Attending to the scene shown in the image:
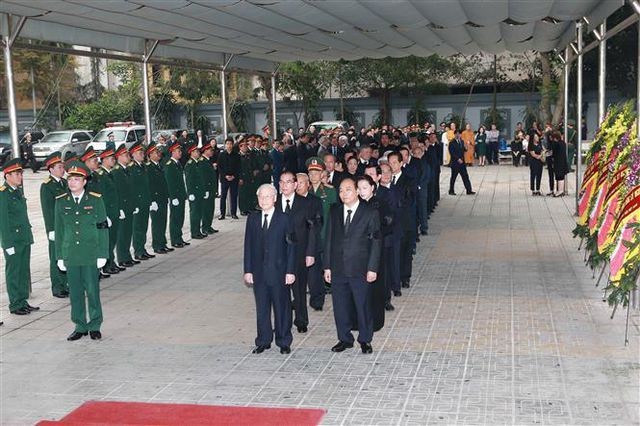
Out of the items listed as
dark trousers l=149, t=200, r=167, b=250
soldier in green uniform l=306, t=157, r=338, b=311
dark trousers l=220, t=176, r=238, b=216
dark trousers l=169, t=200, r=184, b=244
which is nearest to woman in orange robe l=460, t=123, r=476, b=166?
dark trousers l=220, t=176, r=238, b=216

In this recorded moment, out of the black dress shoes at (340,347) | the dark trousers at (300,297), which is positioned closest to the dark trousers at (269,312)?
the black dress shoes at (340,347)

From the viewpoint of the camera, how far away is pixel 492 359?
24.4ft

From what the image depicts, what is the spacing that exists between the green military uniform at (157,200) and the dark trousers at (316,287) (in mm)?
4501

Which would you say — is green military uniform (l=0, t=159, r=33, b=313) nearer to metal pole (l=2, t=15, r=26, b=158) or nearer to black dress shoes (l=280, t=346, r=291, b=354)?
metal pole (l=2, t=15, r=26, b=158)

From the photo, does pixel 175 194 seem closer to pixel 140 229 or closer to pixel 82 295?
pixel 140 229

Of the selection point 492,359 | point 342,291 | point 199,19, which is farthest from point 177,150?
point 492,359

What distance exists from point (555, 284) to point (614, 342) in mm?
2757

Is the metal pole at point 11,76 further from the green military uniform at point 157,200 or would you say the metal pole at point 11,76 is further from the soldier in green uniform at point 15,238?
the green military uniform at point 157,200

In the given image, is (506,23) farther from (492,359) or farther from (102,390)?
(102,390)

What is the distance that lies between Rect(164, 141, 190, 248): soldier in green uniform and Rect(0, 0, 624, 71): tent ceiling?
1943 mm

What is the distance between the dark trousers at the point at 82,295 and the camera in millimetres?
8398

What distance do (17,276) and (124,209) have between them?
9.10 feet

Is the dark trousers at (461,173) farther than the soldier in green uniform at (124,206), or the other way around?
the dark trousers at (461,173)

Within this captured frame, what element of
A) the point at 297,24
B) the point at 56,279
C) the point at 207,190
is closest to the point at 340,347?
the point at 56,279
